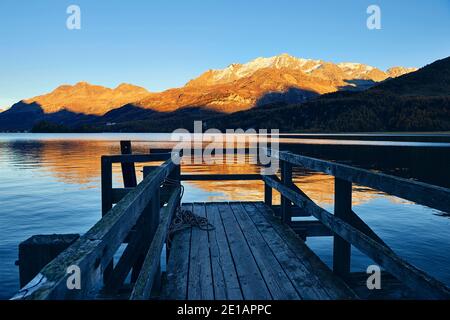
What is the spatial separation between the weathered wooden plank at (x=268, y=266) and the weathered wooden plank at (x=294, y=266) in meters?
0.08

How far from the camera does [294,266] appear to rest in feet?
17.3

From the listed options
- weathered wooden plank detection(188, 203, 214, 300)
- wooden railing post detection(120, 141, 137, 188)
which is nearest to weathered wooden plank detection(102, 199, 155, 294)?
weathered wooden plank detection(188, 203, 214, 300)

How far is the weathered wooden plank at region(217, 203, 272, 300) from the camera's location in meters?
4.44

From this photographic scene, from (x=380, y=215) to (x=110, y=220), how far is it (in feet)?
51.7

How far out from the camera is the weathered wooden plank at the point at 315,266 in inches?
173

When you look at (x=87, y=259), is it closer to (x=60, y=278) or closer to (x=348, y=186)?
(x=60, y=278)

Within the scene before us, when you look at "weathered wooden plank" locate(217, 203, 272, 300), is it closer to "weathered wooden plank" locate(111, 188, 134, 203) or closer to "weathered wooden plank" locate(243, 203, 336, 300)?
"weathered wooden plank" locate(243, 203, 336, 300)

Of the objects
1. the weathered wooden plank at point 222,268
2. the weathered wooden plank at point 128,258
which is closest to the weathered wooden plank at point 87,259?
the weathered wooden plank at point 128,258

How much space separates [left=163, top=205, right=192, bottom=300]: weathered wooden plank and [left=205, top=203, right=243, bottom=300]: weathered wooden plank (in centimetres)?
41

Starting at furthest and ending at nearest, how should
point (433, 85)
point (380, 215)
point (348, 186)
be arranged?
point (433, 85) < point (380, 215) < point (348, 186)

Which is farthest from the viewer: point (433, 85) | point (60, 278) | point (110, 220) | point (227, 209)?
point (433, 85)

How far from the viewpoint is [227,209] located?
9422 mm
